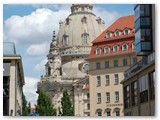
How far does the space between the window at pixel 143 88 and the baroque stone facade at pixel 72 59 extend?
32.4 metres

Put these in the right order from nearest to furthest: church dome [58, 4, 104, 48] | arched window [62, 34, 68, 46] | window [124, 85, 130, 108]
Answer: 1. window [124, 85, 130, 108]
2. church dome [58, 4, 104, 48]
3. arched window [62, 34, 68, 46]

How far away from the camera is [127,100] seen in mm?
28109

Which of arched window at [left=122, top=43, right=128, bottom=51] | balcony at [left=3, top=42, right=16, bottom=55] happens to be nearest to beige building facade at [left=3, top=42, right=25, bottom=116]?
balcony at [left=3, top=42, right=16, bottom=55]

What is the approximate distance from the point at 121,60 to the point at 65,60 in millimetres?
27145

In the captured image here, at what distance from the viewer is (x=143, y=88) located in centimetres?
2444

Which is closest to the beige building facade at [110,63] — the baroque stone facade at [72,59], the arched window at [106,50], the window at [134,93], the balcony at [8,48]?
the arched window at [106,50]

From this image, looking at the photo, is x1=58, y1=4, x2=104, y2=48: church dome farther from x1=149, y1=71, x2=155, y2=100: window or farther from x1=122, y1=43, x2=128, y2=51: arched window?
x1=149, y1=71, x2=155, y2=100: window

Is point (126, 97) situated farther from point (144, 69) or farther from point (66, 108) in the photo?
point (66, 108)

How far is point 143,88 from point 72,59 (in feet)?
120

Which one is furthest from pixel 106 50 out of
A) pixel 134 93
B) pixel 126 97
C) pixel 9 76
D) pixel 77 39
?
pixel 77 39

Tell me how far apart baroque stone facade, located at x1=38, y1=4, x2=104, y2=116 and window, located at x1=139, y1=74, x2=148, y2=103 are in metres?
32.4

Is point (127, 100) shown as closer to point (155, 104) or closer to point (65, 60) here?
point (155, 104)

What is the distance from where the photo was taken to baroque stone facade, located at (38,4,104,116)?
2456 inches

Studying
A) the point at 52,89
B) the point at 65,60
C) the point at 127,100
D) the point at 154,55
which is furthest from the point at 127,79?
the point at 52,89
